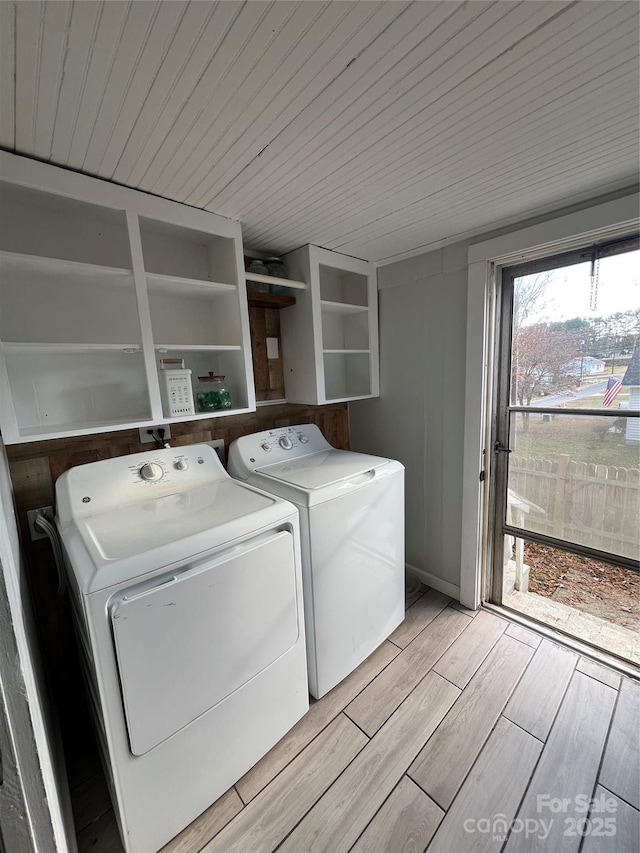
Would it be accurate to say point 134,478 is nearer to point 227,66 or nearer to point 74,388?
point 74,388

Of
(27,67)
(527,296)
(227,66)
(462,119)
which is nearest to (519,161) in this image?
(462,119)

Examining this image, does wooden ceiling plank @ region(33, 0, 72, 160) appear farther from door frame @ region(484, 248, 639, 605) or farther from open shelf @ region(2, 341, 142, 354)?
door frame @ region(484, 248, 639, 605)

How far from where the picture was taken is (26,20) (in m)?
0.68

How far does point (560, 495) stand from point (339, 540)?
4.03ft

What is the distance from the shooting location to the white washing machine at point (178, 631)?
3.16 ft

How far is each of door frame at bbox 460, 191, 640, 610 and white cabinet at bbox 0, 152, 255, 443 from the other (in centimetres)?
122

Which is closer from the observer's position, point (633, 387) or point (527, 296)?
point (633, 387)

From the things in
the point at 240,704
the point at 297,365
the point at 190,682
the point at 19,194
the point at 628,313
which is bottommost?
the point at 240,704

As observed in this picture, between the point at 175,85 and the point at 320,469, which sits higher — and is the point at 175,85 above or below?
above

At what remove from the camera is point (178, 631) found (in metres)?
1.03

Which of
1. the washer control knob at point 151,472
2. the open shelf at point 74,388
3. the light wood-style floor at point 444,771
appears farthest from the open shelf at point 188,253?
the light wood-style floor at point 444,771

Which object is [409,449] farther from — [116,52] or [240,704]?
[116,52]

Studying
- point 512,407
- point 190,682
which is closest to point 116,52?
point 190,682

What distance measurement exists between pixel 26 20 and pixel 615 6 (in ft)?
3.91
